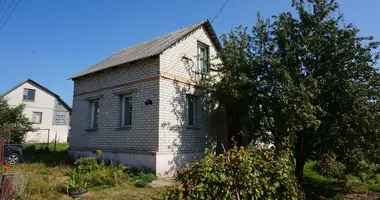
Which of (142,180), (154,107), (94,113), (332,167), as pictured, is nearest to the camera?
(142,180)

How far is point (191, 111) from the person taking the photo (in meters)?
10.8

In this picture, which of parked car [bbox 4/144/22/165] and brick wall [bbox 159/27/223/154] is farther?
parked car [bbox 4/144/22/165]

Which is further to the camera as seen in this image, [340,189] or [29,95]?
[29,95]

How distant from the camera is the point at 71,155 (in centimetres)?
1254

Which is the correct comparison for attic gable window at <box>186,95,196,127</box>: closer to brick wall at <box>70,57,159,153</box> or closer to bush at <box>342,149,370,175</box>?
brick wall at <box>70,57,159,153</box>

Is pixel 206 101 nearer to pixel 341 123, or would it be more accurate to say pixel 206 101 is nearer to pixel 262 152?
pixel 341 123

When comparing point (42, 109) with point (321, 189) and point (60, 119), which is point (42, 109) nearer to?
point (60, 119)

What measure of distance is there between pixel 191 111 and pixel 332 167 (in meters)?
5.48

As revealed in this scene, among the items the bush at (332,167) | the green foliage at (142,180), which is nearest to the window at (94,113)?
A: the green foliage at (142,180)

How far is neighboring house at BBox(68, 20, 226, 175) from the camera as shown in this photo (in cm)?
930

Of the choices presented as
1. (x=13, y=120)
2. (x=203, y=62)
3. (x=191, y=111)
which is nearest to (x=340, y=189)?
(x=191, y=111)

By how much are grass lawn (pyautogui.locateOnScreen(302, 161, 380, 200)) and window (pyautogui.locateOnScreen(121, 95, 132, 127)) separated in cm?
689

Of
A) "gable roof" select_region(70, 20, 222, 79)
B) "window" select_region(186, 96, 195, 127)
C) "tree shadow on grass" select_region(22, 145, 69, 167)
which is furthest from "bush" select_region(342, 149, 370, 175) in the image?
"tree shadow on grass" select_region(22, 145, 69, 167)

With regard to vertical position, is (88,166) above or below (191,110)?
below
